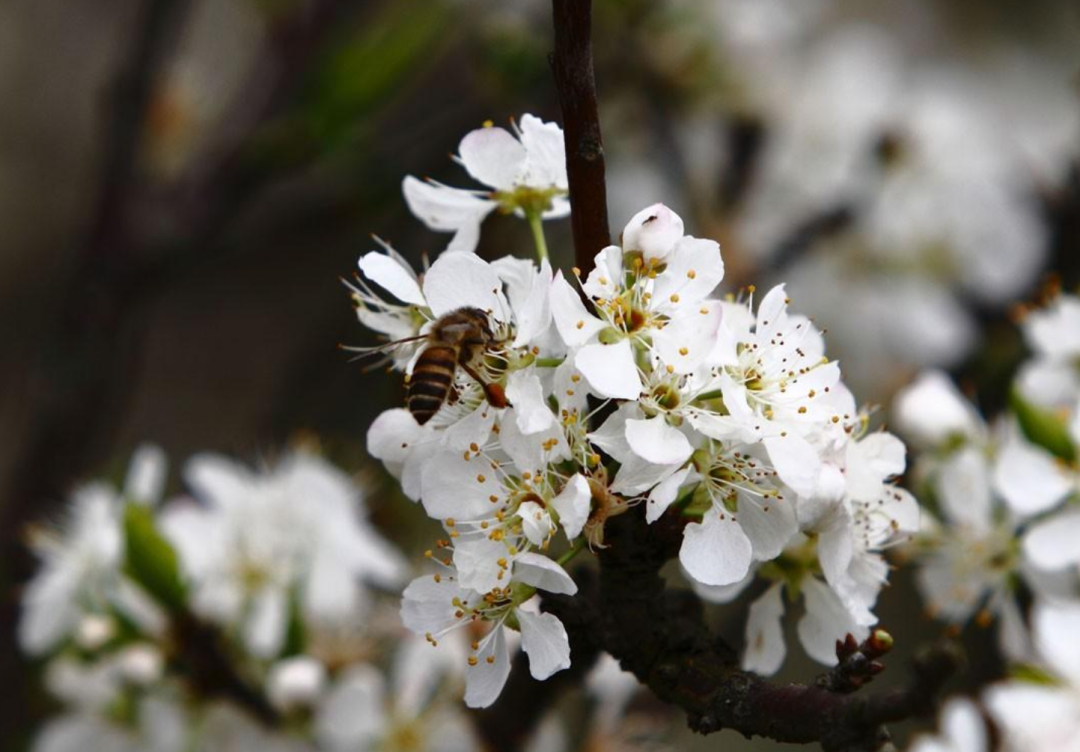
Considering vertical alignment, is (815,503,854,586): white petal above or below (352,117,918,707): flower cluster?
below

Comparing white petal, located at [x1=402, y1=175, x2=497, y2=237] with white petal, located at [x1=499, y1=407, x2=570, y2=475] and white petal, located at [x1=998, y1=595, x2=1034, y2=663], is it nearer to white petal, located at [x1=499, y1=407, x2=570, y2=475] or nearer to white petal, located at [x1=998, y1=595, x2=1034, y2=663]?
white petal, located at [x1=499, y1=407, x2=570, y2=475]

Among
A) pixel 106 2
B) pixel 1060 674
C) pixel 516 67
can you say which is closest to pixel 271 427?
pixel 516 67

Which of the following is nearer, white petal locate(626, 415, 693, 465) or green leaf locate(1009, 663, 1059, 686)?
white petal locate(626, 415, 693, 465)

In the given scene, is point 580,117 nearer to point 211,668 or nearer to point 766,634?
point 766,634

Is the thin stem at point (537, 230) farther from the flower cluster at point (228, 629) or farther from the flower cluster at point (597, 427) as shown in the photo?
the flower cluster at point (228, 629)

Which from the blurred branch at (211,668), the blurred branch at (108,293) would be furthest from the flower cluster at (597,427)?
the blurred branch at (108,293)

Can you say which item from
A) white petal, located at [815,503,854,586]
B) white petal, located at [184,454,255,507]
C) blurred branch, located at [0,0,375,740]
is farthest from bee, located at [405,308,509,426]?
blurred branch, located at [0,0,375,740]
